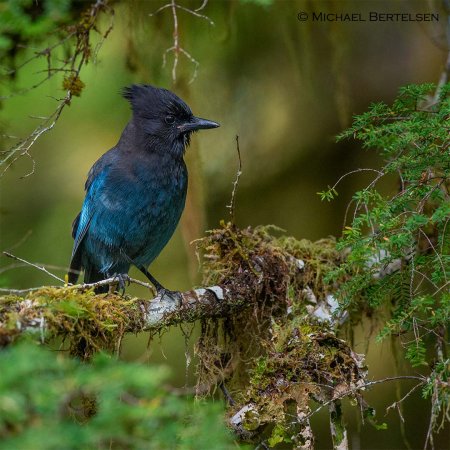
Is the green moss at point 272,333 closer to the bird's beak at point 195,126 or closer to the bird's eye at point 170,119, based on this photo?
the bird's beak at point 195,126

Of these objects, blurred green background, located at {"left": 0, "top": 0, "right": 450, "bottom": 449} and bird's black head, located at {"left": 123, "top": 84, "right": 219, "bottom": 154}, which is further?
blurred green background, located at {"left": 0, "top": 0, "right": 450, "bottom": 449}

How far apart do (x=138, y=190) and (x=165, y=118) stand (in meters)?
0.60

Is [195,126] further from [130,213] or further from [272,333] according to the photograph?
[272,333]

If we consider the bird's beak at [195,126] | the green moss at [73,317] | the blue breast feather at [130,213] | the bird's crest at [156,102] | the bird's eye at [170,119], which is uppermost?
the bird's crest at [156,102]

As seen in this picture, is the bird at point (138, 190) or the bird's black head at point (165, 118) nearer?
the bird at point (138, 190)

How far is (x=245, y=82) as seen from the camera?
233 inches

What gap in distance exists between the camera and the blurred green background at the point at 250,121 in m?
5.32

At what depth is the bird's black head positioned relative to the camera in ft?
15.7

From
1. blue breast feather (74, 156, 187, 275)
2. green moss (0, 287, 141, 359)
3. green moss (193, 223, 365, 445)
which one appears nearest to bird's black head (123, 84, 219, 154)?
blue breast feather (74, 156, 187, 275)

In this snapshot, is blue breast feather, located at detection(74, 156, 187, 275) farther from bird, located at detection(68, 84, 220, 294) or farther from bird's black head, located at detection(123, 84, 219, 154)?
bird's black head, located at detection(123, 84, 219, 154)

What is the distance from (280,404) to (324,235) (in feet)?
9.81


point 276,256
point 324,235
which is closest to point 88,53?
point 276,256

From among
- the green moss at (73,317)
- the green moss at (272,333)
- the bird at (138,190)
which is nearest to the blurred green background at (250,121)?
the bird at (138,190)

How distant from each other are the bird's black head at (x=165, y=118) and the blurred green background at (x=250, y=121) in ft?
1.02
